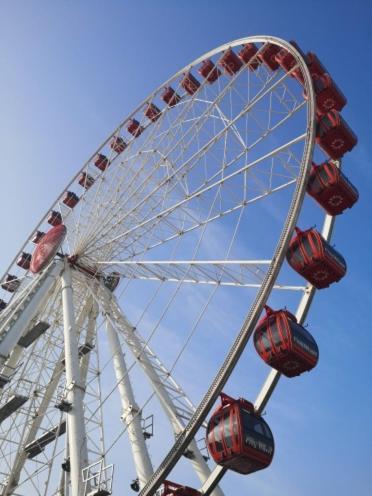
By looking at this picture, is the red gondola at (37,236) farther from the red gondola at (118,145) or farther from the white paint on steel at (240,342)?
the white paint on steel at (240,342)

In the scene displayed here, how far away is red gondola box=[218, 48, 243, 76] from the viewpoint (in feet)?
70.9

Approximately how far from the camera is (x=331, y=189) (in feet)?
50.1

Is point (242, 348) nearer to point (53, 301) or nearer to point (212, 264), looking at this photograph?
point (212, 264)

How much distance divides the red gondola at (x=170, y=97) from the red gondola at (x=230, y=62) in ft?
9.36

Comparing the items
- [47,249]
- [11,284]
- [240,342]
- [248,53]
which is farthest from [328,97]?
[11,284]

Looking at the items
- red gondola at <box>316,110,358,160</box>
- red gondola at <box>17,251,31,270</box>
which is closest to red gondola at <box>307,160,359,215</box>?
red gondola at <box>316,110,358,160</box>

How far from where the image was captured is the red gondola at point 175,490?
11469mm

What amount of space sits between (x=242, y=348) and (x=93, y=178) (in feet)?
55.7

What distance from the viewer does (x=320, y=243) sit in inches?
543

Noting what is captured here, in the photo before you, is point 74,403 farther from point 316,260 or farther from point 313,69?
point 313,69

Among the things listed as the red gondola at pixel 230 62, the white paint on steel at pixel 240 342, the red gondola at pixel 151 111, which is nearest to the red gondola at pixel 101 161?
the red gondola at pixel 151 111

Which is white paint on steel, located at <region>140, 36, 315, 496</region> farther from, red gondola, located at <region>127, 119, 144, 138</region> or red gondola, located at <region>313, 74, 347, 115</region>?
red gondola, located at <region>127, 119, 144, 138</region>

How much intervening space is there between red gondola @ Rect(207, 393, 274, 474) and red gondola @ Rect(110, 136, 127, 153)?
53.8 feet

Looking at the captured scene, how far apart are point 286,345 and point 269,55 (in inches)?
499
